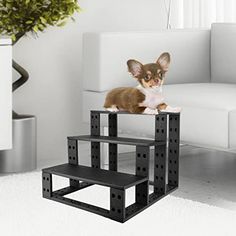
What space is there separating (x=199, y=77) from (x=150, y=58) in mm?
348

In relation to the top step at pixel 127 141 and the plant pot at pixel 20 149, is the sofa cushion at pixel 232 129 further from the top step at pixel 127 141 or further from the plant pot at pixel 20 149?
the plant pot at pixel 20 149

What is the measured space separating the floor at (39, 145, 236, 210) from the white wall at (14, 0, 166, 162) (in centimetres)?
17

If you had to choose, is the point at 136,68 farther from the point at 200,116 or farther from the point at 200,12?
the point at 200,12

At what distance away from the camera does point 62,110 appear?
11.2 ft

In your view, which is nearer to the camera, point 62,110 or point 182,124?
point 182,124

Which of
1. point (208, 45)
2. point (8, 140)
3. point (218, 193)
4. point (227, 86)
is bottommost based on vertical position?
point (218, 193)

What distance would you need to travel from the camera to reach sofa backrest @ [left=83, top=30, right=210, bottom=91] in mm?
2887

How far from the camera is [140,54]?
299 centimetres

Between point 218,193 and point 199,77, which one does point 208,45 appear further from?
point 218,193

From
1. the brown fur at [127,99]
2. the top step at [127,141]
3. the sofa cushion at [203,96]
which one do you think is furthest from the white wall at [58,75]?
the top step at [127,141]

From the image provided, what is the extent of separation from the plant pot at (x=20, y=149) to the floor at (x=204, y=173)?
207 mm

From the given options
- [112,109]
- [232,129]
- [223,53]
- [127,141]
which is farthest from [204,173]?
[127,141]

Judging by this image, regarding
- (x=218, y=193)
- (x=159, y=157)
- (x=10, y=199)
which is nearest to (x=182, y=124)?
(x=218, y=193)

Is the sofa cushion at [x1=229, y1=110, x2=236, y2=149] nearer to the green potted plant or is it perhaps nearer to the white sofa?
the white sofa
